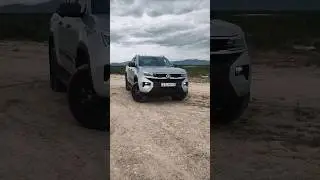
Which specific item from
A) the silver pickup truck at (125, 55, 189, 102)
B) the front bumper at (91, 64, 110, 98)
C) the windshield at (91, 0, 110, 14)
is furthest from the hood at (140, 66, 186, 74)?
the windshield at (91, 0, 110, 14)

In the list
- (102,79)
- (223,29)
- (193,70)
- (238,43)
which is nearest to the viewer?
(193,70)

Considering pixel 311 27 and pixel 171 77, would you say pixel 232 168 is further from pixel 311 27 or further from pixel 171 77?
pixel 311 27

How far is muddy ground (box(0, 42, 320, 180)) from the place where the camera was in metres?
4.20

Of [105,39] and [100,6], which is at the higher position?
[100,6]

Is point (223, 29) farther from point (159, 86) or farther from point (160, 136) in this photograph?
point (160, 136)

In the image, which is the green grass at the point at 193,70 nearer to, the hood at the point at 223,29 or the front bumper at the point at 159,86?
the front bumper at the point at 159,86

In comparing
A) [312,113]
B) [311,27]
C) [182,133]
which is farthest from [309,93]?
[182,133]

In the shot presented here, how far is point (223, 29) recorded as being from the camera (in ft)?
14.5

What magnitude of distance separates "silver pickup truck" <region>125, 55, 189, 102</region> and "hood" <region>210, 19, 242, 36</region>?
45cm

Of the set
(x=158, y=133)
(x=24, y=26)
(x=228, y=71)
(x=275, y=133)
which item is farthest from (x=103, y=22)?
(x=275, y=133)

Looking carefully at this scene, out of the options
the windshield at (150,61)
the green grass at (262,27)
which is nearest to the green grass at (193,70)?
the windshield at (150,61)

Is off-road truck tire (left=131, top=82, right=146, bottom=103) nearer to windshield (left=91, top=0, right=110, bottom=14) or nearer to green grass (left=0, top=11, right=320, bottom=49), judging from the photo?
windshield (left=91, top=0, right=110, bottom=14)

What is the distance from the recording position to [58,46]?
4590 mm

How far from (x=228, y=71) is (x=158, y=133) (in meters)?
0.82
